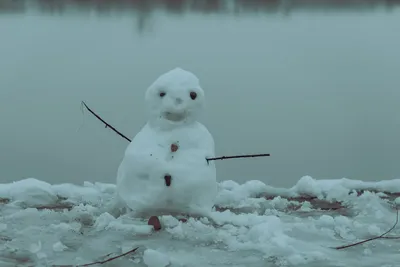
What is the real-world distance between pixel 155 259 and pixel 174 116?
1042 mm

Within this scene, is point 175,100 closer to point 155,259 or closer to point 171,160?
point 171,160

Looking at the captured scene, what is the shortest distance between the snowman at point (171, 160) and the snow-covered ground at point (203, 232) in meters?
0.12

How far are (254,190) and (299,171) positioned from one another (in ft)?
3.98

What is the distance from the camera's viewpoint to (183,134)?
4270 millimetres

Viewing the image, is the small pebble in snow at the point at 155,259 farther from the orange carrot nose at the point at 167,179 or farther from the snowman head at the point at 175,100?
the snowman head at the point at 175,100

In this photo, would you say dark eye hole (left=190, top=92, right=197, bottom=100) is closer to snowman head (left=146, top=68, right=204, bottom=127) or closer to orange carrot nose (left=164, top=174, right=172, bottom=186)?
snowman head (left=146, top=68, right=204, bottom=127)

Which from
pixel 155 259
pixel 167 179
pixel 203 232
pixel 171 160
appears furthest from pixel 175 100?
pixel 155 259

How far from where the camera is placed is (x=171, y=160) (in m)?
4.18

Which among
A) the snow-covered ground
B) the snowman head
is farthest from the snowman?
the snow-covered ground

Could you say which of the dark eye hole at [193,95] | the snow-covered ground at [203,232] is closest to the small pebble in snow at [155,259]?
the snow-covered ground at [203,232]

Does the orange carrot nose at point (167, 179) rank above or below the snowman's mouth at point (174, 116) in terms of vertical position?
below

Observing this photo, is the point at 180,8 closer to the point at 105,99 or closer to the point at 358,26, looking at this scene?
the point at 358,26

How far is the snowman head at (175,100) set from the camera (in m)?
4.23

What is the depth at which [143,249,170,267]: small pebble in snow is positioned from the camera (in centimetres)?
353
